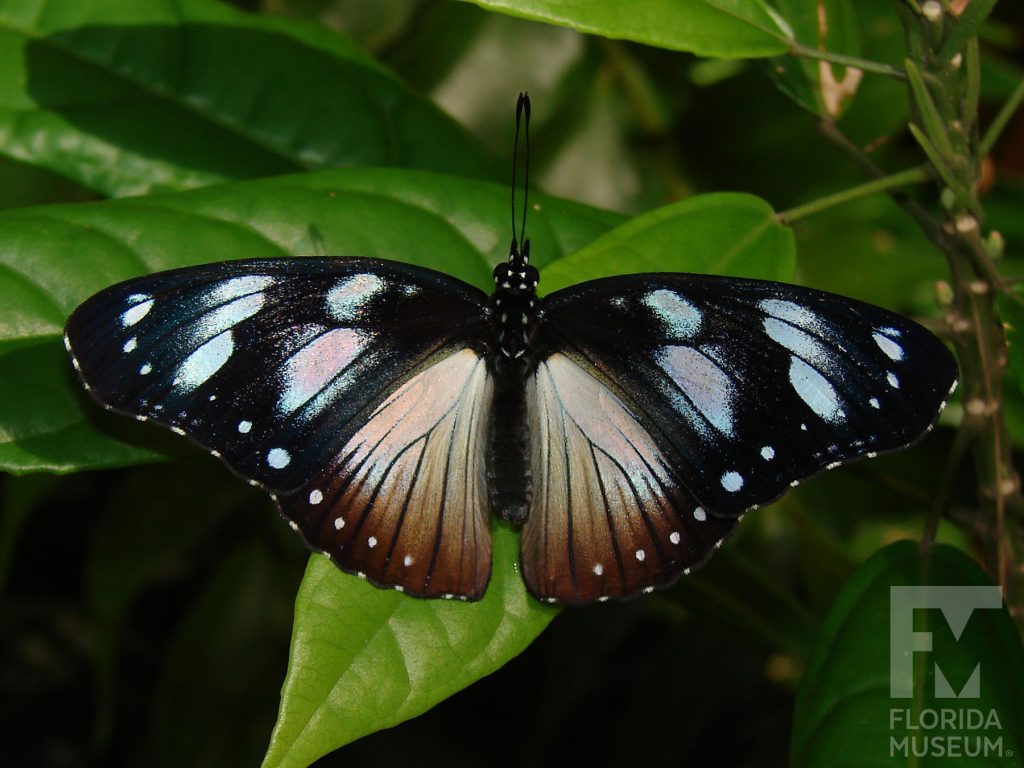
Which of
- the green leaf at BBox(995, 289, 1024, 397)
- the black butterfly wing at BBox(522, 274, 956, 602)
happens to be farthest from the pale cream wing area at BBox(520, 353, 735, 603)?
the green leaf at BBox(995, 289, 1024, 397)

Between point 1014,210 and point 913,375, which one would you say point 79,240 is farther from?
point 1014,210

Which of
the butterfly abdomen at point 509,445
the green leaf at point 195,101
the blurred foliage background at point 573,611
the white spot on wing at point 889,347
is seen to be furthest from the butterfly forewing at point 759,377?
the blurred foliage background at point 573,611

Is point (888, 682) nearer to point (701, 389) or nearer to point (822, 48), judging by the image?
point (701, 389)

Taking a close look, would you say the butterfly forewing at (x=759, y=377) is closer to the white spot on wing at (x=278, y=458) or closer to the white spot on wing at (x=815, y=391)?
the white spot on wing at (x=815, y=391)

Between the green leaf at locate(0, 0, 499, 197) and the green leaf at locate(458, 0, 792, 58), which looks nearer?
the green leaf at locate(458, 0, 792, 58)

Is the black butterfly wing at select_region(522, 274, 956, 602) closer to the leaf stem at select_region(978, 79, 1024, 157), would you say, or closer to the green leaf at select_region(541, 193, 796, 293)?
the green leaf at select_region(541, 193, 796, 293)

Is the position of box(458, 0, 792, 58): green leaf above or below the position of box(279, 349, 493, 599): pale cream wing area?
above

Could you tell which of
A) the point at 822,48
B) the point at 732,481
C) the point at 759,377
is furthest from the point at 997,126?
the point at 732,481
